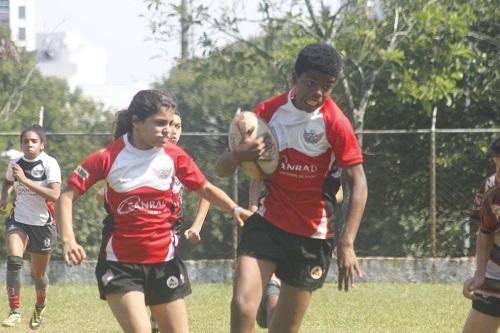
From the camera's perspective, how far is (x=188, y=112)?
90.1 feet

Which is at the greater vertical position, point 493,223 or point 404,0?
point 404,0

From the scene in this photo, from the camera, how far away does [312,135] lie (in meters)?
6.27

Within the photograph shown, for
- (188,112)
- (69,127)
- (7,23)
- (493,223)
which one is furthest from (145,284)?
(7,23)

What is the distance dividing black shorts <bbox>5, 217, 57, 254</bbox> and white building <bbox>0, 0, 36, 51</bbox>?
17.1 metres

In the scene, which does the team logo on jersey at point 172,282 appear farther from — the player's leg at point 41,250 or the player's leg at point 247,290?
the player's leg at point 41,250

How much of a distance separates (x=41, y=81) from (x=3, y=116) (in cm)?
943

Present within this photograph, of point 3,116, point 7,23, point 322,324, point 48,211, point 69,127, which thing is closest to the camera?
point 322,324

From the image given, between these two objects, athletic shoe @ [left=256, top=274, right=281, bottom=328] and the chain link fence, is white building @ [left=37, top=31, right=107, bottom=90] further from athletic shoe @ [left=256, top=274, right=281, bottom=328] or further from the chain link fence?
athletic shoe @ [left=256, top=274, right=281, bottom=328]

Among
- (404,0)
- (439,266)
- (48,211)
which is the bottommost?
(439,266)

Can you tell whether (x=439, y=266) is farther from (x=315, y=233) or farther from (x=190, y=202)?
(x=315, y=233)

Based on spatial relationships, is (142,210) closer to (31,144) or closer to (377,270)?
(31,144)

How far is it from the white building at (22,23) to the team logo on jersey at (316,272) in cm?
2209

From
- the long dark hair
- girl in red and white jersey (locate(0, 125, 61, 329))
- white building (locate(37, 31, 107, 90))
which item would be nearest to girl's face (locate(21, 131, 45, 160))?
girl in red and white jersey (locate(0, 125, 61, 329))

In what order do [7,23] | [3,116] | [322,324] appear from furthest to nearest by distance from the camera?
[7,23]
[3,116]
[322,324]
